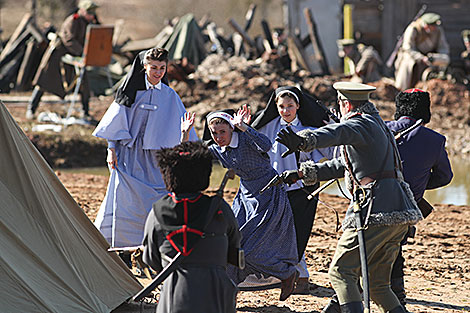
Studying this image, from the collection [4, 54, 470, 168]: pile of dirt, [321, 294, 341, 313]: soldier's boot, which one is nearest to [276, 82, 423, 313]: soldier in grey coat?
[321, 294, 341, 313]: soldier's boot

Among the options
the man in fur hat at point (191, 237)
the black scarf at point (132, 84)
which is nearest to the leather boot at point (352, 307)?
the man in fur hat at point (191, 237)

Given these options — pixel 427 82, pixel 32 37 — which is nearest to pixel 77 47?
pixel 32 37

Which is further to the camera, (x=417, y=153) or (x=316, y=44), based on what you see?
(x=316, y=44)

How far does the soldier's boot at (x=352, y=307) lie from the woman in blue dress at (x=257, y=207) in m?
0.93

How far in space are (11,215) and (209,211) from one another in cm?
154

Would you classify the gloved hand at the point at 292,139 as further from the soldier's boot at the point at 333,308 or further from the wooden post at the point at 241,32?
the wooden post at the point at 241,32

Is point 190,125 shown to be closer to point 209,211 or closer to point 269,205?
point 269,205

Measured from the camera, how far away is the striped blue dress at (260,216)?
5.24m

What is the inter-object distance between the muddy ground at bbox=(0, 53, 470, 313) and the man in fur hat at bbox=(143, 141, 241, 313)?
72.0 inches

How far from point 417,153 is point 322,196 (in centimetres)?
512

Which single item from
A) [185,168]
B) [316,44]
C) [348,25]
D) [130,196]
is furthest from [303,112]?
[348,25]

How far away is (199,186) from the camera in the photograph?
3.50 m

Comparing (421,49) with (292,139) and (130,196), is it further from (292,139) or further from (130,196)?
(292,139)

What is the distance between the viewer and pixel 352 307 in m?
4.35
